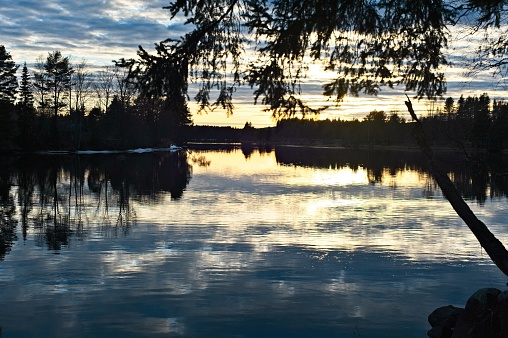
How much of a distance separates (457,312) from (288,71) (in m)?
4.84

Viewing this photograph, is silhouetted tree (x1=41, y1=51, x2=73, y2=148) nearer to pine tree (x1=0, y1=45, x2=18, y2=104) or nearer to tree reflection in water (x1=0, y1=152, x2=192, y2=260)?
pine tree (x1=0, y1=45, x2=18, y2=104)

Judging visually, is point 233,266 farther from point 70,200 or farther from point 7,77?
point 7,77

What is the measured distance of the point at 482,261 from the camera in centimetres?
1262

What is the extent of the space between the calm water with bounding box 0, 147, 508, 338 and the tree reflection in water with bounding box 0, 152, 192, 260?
0.11m

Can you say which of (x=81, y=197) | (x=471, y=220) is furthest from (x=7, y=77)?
(x=471, y=220)

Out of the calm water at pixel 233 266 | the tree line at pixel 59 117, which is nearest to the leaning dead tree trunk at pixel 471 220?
the calm water at pixel 233 266

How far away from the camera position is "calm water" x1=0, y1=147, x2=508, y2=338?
8.49 m

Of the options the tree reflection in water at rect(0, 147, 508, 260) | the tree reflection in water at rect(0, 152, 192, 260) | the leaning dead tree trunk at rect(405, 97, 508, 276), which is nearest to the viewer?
the leaning dead tree trunk at rect(405, 97, 508, 276)

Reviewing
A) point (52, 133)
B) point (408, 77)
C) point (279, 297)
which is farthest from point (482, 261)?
point (52, 133)

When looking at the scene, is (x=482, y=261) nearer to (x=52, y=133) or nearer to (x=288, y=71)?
(x=288, y=71)

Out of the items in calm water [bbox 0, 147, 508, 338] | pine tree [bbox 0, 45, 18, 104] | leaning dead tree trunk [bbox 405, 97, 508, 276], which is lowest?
calm water [bbox 0, 147, 508, 338]

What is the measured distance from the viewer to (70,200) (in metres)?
23.0

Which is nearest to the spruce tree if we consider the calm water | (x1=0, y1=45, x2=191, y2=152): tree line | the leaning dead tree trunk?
(x1=0, y1=45, x2=191, y2=152): tree line

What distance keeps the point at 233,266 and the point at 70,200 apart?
13.7m
